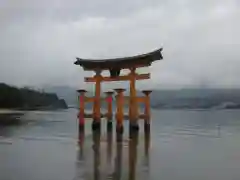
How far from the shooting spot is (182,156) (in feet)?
31.6

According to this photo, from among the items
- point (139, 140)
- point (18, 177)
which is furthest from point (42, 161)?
point (139, 140)

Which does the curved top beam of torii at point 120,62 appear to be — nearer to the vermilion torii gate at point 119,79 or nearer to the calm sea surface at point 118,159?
the vermilion torii gate at point 119,79

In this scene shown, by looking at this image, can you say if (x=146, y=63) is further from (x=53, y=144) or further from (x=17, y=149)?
(x=17, y=149)

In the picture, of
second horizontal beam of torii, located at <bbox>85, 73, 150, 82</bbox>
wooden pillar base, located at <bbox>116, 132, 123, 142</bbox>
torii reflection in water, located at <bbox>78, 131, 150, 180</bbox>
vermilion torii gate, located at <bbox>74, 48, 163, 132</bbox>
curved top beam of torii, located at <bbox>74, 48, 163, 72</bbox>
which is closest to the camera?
torii reflection in water, located at <bbox>78, 131, 150, 180</bbox>

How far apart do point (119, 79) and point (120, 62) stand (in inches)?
32.4

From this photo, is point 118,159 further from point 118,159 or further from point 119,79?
point 119,79

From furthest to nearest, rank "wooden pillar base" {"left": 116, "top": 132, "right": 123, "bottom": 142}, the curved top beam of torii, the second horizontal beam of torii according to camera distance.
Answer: the second horizontal beam of torii → the curved top beam of torii → "wooden pillar base" {"left": 116, "top": 132, "right": 123, "bottom": 142}

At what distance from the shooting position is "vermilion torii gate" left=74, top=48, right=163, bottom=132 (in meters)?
15.2

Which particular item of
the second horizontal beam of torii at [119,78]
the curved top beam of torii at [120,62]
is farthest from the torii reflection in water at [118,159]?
the curved top beam of torii at [120,62]

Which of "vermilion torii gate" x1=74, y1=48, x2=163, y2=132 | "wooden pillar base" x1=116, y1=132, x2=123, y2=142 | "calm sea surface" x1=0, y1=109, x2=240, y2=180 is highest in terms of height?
"vermilion torii gate" x1=74, y1=48, x2=163, y2=132

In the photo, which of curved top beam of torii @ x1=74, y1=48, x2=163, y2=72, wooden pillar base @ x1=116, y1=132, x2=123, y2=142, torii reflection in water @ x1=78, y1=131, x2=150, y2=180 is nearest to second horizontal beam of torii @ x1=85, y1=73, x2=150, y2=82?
curved top beam of torii @ x1=74, y1=48, x2=163, y2=72

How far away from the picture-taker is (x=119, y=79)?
16219 millimetres

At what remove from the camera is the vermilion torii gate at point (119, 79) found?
1516 cm

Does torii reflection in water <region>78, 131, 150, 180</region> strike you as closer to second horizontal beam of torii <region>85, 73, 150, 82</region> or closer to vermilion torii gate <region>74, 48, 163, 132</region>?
vermilion torii gate <region>74, 48, 163, 132</region>
